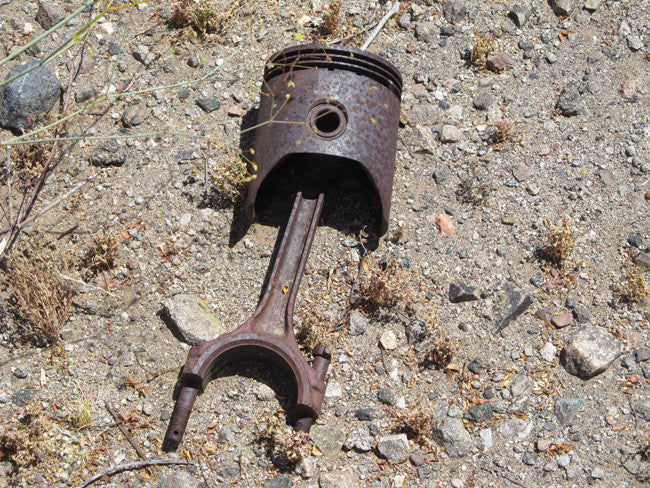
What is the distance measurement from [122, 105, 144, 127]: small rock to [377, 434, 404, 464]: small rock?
247 centimetres

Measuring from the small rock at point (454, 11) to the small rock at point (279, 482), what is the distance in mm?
3249

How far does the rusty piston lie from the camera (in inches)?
132

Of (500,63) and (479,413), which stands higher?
(500,63)

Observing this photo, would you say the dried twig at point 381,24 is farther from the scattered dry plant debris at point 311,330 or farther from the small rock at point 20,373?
the small rock at point 20,373

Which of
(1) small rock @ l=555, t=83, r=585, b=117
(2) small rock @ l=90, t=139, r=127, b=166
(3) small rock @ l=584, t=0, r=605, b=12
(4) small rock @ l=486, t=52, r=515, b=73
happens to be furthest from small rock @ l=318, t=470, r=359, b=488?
(3) small rock @ l=584, t=0, r=605, b=12

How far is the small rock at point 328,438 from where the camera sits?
→ 132 inches

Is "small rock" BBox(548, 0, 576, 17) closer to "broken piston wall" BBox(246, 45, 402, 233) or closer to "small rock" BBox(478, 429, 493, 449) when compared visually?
"broken piston wall" BBox(246, 45, 402, 233)

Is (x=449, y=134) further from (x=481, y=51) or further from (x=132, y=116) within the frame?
(x=132, y=116)

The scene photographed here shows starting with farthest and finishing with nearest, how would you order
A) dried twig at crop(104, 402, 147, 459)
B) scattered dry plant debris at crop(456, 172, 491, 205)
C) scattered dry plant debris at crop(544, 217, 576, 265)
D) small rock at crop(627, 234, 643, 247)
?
scattered dry plant debris at crop(456, 172, 491, 205) → small rock at crop(627, 234, 643, 247) → scattered dry plant debris at crop(544, 217, 576, 265) → dried twig at crop(104, 402, 147, 459)

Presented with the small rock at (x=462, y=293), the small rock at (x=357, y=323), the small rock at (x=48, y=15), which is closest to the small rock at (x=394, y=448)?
the small rock at (x=357, y=323)

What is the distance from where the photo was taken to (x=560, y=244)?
12.5 ft

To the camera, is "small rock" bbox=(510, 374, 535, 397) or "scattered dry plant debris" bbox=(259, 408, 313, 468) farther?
"small rock" bbox=(510, 374, 535, 397)

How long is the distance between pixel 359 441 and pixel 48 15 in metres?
3.47

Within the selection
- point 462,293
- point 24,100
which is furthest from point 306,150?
point 24,100
